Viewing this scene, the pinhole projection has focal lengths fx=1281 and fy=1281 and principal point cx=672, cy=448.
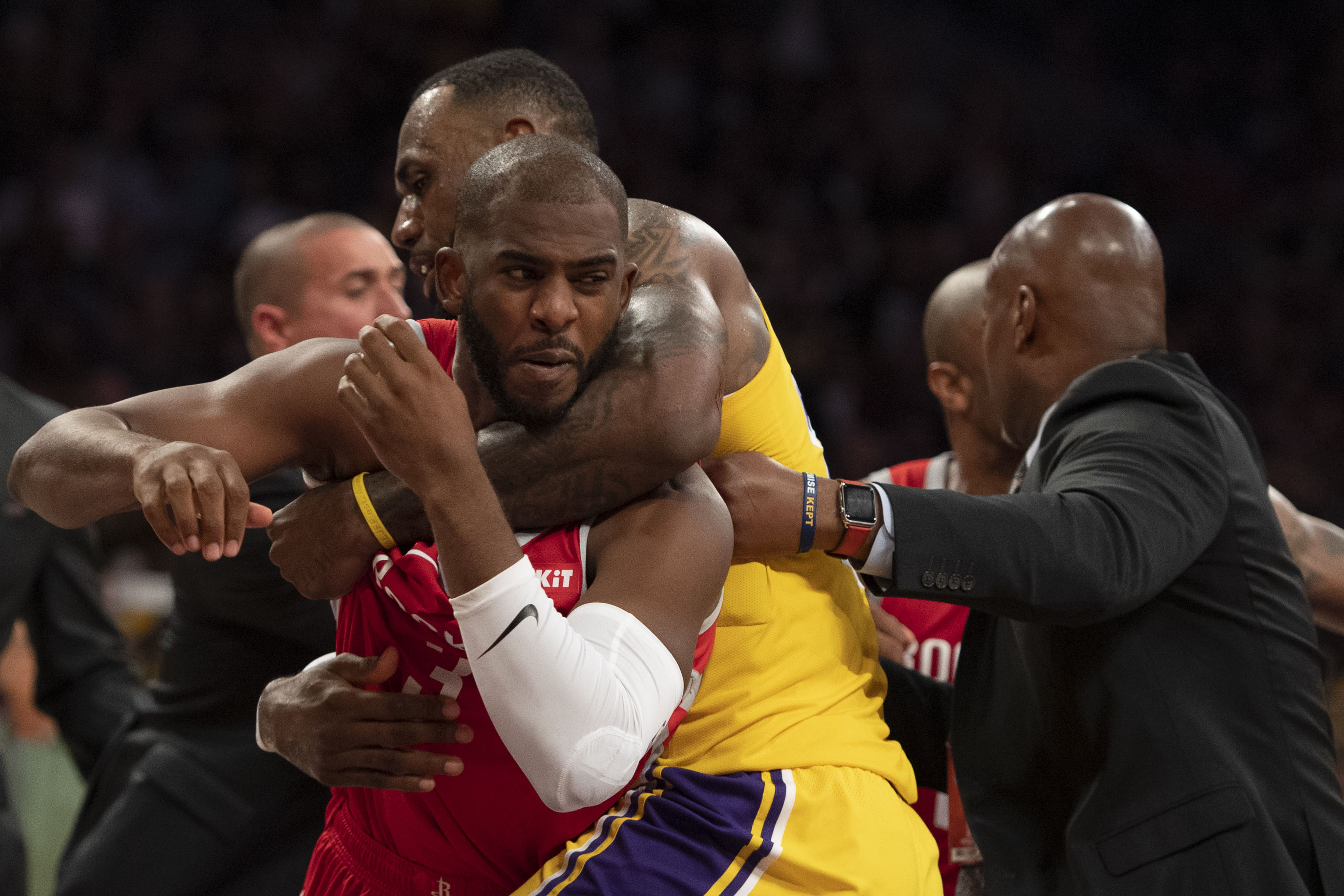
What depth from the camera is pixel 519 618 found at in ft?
5.45

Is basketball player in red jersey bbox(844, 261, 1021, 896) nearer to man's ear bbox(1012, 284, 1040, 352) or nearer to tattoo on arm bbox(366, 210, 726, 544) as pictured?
man's ear bbox(1012, 284, 1040, 352)

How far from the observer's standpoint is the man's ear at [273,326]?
3758 mm

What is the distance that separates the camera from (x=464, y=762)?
2035mm

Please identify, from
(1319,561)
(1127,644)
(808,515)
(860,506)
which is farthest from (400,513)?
(1319,561)

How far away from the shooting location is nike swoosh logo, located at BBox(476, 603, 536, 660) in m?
1.66

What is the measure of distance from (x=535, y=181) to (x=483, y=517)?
1.81 ft

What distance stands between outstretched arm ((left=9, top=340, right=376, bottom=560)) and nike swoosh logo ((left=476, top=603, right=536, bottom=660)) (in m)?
0.35

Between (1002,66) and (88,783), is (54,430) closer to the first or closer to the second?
(88,783)

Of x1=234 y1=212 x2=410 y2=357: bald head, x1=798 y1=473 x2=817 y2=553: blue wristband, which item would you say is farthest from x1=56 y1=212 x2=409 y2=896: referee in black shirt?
x1=798 y1=473 x2=817 y2=553: blue wristband

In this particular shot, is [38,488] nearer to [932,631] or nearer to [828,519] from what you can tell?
[828,519]

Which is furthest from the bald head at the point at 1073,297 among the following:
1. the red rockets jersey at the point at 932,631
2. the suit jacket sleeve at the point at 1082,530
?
the red rockets jersey at the point at 932,631

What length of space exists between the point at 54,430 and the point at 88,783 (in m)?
2.23

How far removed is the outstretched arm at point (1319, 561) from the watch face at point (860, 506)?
4.07 ft

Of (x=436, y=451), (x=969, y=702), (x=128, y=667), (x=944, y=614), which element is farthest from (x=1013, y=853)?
(x=128, y=667)
